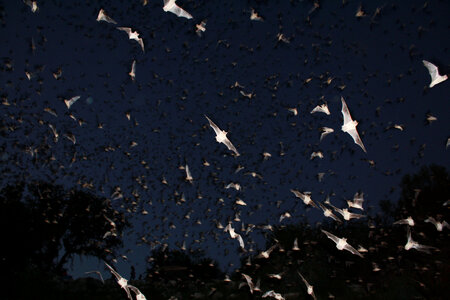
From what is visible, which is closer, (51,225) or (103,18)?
(103,18)

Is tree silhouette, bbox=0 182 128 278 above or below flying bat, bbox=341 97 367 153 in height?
above

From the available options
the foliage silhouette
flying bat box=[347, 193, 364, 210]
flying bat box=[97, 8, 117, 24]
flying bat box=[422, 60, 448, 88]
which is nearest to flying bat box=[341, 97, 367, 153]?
flying bat box=[422, 60, 448, 88]

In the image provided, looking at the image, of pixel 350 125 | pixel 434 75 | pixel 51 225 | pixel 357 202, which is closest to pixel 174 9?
pixel 350 125

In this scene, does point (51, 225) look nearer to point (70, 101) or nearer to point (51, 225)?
point (51, 225)

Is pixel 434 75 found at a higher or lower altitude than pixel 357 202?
higher

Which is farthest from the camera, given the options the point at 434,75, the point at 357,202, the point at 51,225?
the point at 51,225

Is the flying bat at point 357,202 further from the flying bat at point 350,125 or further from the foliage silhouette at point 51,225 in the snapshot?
the foliage silhouette at point 51,225

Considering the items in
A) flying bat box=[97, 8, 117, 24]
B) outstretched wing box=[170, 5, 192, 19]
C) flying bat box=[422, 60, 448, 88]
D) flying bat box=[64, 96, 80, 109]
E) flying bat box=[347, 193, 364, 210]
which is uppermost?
flying bat box=[97, 8, 117, 24]

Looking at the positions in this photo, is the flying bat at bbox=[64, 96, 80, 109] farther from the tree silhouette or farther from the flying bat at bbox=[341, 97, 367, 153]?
the tree silhouette
